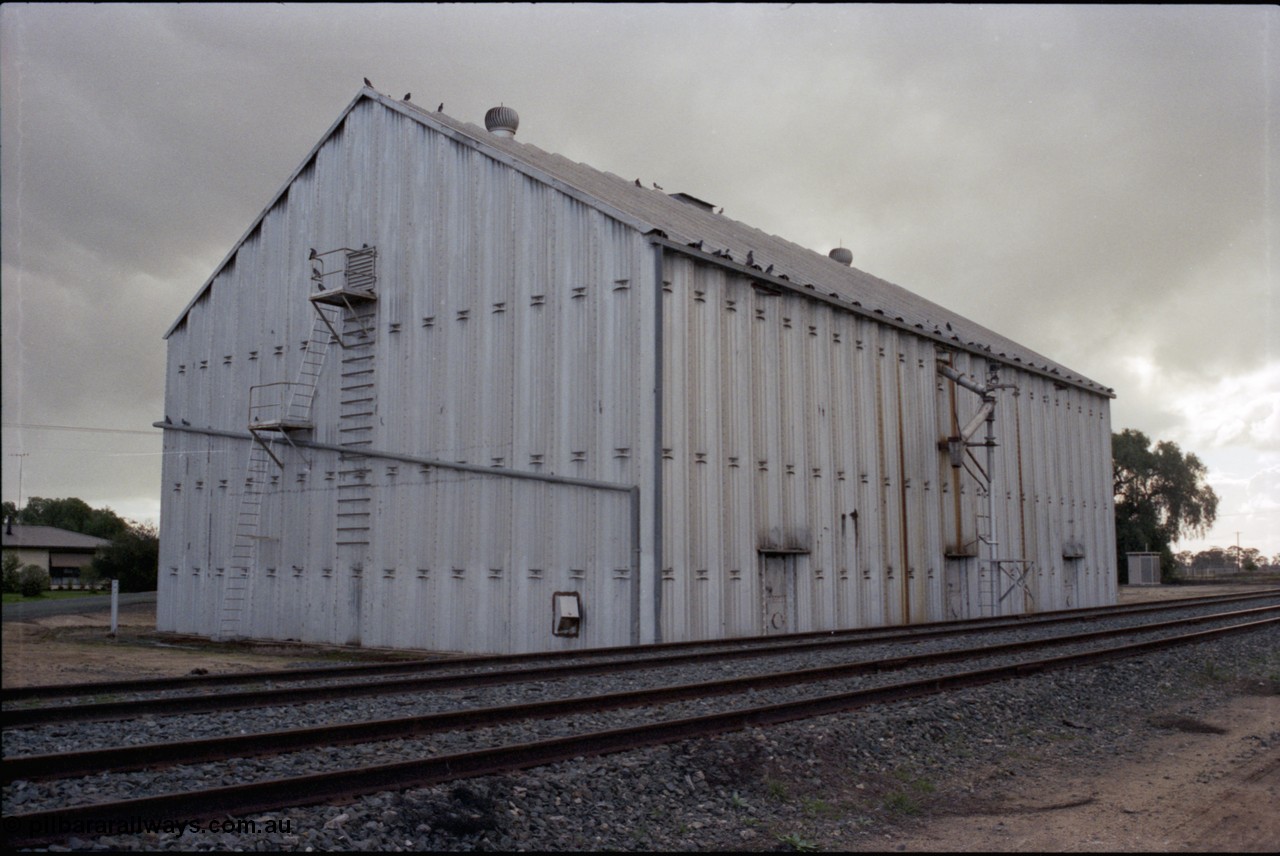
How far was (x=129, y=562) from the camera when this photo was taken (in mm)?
51406

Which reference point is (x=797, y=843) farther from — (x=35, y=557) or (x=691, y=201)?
(x=35, y=557)

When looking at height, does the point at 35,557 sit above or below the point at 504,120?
below

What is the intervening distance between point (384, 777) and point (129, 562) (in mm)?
50272

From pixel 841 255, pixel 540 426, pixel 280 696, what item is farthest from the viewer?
pixel 841 255

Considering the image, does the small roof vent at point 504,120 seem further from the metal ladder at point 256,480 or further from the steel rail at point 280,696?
the steel rail at point 280,696

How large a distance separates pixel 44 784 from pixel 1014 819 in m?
6.38

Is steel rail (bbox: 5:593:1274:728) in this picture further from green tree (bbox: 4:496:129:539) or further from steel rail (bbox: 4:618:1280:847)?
green tree (bbox: 4:496:129:539)

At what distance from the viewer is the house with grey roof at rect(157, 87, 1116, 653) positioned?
19.1 metres

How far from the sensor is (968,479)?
28.0m

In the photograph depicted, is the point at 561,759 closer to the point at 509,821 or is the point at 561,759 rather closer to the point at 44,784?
the point at 509,821

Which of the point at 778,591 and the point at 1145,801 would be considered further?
the point at 778,591

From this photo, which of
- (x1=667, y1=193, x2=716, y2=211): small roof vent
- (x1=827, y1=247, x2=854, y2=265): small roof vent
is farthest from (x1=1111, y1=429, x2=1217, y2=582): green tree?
(x1=667, y1=193, x2=716, y2=211): small roof vent

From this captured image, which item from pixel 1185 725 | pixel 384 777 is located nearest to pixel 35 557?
pixel 384 777

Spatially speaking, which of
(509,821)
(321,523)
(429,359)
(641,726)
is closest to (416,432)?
(429,359)
